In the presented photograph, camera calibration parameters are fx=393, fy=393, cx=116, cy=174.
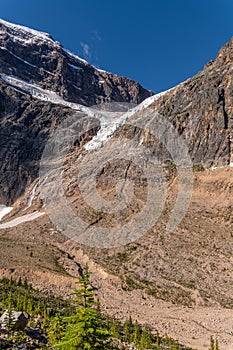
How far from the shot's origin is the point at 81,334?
1114 centimetres

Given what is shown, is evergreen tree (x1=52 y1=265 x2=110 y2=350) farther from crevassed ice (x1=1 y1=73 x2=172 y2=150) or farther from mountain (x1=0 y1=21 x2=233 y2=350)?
crevassed ice (x1=1 y1=73 x2=172 y2=150)

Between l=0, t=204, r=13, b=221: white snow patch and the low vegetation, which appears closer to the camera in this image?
the low vegetation

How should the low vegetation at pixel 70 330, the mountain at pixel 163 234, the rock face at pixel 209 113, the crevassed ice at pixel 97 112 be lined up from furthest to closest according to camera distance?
the crevassed ice at pixel 97 112
the rock face at pixel 209 113
the mountain at pixel 163 234
the low vegetation at pixel 70 330

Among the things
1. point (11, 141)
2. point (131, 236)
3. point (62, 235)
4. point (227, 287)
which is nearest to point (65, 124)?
point (11, 141)

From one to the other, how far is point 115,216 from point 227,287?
2416 cm

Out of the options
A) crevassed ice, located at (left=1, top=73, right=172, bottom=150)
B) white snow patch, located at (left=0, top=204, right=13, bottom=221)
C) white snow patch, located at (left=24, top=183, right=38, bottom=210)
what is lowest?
white snow patch, located at (left=0, top=204, right=13, bottom=221)

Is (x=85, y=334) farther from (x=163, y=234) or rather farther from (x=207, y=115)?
(x=207, y=115)

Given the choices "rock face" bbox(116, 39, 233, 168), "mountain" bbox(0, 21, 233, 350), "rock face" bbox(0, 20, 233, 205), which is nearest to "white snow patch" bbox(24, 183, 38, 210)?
"mountain" bbox(0, 21, 233, 350)

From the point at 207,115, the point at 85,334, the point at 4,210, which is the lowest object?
the point at 85,334

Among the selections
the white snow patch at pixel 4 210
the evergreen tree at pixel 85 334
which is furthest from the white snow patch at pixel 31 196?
the evergreen tree at pixel 85 334

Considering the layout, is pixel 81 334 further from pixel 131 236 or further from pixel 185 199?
pixel 185 199

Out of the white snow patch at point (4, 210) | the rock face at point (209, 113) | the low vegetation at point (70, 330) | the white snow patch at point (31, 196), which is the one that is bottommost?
the low vegetation at point (70, 330)

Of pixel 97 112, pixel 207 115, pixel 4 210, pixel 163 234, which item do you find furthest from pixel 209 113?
pixel 97 112

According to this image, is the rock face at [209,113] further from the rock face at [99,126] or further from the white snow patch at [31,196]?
the white snow patch at [31,196]
